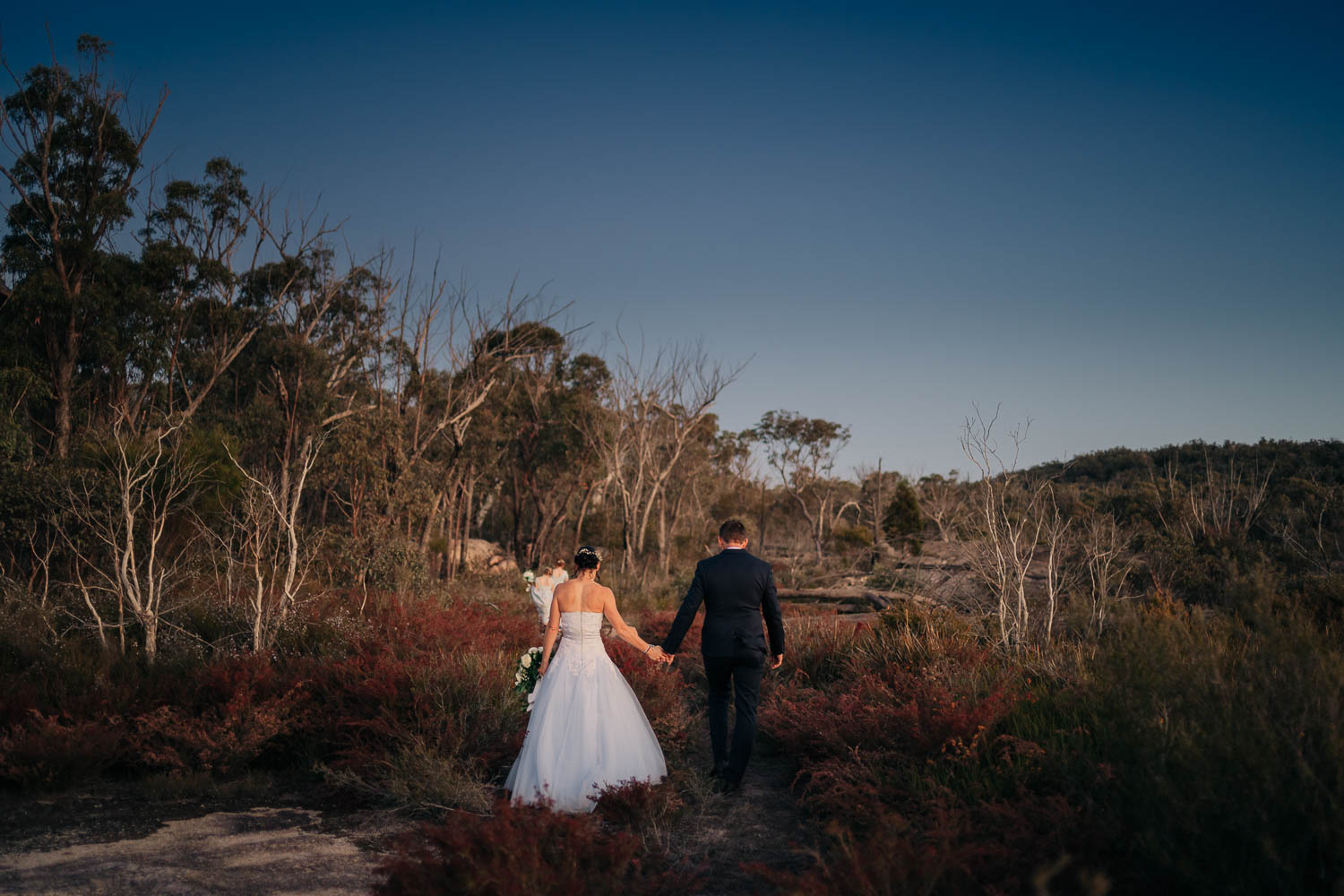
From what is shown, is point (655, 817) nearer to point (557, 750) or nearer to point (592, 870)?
point (557, 750)

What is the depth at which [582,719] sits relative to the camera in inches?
214

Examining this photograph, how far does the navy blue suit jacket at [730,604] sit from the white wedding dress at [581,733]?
56 centimetres

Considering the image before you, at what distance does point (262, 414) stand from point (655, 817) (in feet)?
63.5

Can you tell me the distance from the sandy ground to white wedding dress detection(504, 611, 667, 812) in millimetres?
1122

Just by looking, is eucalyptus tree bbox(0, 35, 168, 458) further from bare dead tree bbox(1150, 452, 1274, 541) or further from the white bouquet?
bare dead tree bbox(1150, 452, 1274, 541)

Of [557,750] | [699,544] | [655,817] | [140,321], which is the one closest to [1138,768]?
[655,817]

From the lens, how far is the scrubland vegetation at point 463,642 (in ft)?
11.2

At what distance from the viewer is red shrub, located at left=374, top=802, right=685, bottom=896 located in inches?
129

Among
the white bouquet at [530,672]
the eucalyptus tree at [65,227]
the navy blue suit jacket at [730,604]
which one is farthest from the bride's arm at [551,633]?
the eucalyptus tree at [65,227]

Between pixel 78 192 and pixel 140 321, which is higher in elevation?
pixel 78 192

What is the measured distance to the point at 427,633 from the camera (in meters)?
8.60

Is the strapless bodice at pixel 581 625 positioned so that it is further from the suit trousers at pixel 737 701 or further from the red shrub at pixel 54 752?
the red shrub at pixel 54 752

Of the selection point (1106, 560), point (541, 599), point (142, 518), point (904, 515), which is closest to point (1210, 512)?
point (1106, 560)

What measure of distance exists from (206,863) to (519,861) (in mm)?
2283
